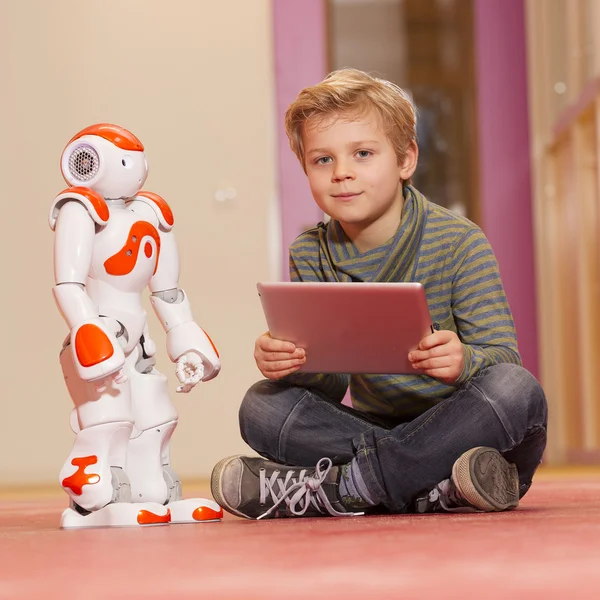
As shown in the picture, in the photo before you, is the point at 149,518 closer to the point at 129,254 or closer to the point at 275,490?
the point at 275,490

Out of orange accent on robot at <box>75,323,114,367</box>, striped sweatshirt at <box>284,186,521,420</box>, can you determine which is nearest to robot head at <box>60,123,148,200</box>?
orange accent on robot at <box>75,323,114,367</box>

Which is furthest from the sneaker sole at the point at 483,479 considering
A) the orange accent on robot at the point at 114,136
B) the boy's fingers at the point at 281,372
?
the orange accent on robot at the point at 114,136

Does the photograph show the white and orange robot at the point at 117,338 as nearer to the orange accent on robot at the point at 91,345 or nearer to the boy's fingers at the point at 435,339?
the orange accent on robot at the point at 91,345

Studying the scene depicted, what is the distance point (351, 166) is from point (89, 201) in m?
0.35

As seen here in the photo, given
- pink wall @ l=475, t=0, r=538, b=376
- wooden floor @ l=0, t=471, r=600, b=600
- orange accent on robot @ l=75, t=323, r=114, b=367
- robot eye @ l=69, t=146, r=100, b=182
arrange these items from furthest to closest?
pink wall @ l=475, t=0, r=538, b=376
robot eye @ l=69, t=146, r=100, b=182
orange accent on robot @ l=75, t=323, r=114, b=367
wooden floor @ l=0, t=471, r=600, b=600

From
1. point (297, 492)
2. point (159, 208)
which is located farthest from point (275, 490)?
point (159, 208)

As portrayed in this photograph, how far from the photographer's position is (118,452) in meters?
1.14

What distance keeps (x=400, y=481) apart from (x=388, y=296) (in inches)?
8.9

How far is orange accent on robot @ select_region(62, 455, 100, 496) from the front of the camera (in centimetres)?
110

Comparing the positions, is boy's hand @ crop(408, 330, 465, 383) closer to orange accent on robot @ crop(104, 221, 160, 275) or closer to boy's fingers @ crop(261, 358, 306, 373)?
boy's fingers @ crop(261, 358, 306, 373)

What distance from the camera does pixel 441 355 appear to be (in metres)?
1.12

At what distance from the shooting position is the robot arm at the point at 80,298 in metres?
1.08

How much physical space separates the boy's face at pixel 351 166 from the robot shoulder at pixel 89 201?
0.94ft

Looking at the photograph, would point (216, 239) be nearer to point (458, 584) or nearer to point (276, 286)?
point (276, 286)
